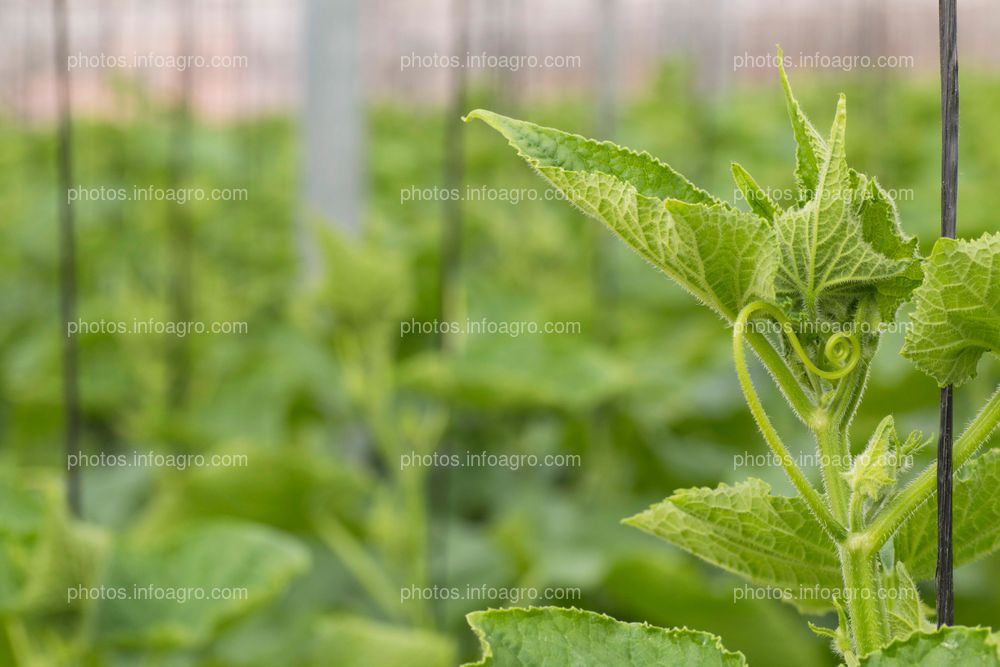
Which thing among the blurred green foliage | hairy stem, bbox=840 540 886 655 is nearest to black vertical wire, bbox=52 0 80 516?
the blurred green foliage

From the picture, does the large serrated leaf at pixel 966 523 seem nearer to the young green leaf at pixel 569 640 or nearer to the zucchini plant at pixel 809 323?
the zucchini plant at pixel 809 323

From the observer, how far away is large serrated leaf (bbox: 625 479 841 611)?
648 millimetres

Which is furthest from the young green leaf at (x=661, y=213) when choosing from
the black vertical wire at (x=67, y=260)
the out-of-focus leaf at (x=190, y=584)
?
the black vertical wire at (x=67, y=260)

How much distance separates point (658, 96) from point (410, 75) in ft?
28.6

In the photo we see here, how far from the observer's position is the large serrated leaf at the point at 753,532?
648mm

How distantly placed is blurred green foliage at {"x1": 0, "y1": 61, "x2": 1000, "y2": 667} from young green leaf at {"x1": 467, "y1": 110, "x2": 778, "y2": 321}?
89cm

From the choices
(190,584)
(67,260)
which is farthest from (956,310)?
(67,260)

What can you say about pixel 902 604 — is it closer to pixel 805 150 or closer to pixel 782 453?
pixel 782 453

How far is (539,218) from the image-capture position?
3.60 m

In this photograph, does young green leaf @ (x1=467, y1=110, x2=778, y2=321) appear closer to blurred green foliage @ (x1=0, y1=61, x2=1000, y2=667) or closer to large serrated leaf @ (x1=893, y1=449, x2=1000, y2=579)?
large serrated leaf @ (x1=893, y1=449, x2=1000, y2=579)

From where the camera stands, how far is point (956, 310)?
605 millimetres

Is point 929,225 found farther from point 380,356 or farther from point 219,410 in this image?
point 219,410

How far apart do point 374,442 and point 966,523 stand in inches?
96.0

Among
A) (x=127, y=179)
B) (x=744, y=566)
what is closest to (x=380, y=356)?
(x=744, y=566)
